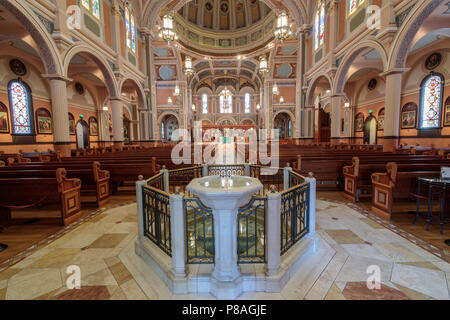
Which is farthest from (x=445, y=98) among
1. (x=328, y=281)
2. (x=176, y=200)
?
(x=176, y=200)

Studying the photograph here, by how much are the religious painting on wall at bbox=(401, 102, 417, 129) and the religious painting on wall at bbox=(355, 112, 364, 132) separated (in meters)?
3.86

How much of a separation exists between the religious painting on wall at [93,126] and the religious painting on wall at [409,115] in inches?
899

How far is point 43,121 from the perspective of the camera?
12.1 meters

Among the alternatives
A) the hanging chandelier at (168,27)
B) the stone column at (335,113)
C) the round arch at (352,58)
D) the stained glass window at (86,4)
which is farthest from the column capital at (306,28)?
the stained glass window at (86,4)

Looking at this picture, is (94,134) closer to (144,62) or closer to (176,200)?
(144,62)

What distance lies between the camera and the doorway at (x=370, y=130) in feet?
49.3

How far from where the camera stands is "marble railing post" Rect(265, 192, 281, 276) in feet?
6.70

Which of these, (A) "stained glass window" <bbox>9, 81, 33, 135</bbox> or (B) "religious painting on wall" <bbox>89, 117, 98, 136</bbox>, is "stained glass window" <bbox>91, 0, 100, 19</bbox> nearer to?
(A) "stained glass window" <bbox>9, 81, 33, 135</bbox>

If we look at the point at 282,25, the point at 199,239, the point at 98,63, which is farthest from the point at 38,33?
the point at 282,25

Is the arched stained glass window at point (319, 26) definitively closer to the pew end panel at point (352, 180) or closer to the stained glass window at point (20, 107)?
the pew end panel at point (352, 180)

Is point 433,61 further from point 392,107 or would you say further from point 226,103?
point 226,103

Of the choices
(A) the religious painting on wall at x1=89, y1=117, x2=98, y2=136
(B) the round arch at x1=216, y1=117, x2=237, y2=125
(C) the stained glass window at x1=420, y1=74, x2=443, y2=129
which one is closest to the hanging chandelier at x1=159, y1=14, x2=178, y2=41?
(A) the religious painting on wall at x1=89, y1=117, x2=98, y2=136

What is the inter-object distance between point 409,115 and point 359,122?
4597 millimetres

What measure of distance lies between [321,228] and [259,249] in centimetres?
146
